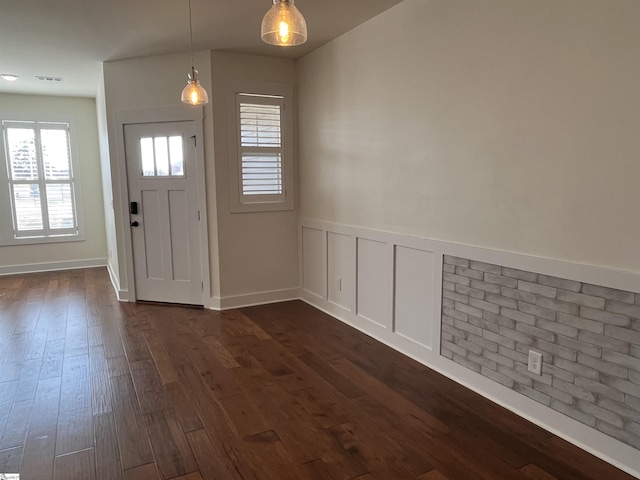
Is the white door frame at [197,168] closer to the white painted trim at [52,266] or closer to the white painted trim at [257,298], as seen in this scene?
the white painted trim at [257,298]

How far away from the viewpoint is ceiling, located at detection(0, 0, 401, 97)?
324cm

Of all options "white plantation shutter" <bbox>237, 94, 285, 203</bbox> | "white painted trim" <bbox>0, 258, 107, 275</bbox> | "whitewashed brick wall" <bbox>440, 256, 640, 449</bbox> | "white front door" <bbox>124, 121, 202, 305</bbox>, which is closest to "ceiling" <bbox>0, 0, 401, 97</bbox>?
"white plantation shutter" <bbox>237, 94, 285, 203</bbox>

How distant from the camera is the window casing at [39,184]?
6543mm

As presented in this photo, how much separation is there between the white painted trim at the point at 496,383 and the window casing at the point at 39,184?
526cm

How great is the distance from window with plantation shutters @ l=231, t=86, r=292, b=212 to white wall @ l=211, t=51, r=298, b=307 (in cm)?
12

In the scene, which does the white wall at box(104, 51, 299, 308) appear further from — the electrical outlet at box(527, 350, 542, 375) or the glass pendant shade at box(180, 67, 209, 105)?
the electrical outlet at box(527, 350, 542, 375)

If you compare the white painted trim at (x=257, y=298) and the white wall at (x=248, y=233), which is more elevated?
the white wall at (x=248, y=233)

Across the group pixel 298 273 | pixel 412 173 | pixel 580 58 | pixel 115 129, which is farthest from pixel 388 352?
pixel 115 129

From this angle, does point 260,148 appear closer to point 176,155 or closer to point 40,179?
point 176,155

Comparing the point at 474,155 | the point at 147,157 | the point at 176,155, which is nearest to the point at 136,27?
the point at 176,155

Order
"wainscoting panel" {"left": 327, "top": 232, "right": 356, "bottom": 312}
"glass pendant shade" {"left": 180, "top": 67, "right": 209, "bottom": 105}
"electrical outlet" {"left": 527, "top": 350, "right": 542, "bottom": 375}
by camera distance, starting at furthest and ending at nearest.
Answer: "wainscoting panel" {"left": 327, "top": 232, "right": 356, "bottom": 312}
"glass pendant shade" {"left": 180, "top": 67, "right": 209, "bottom": 105}
"electrical outlet" {"left": 527, "top": 350, "right": 542, "bottom": 375}

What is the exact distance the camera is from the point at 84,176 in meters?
7.01

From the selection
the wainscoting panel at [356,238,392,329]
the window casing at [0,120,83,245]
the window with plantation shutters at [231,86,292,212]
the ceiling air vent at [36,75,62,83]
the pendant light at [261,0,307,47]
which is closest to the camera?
the pendant light at [261,0,307,47]

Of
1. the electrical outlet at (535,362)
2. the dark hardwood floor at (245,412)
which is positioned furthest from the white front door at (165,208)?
the electrical outlet at (535,362)
